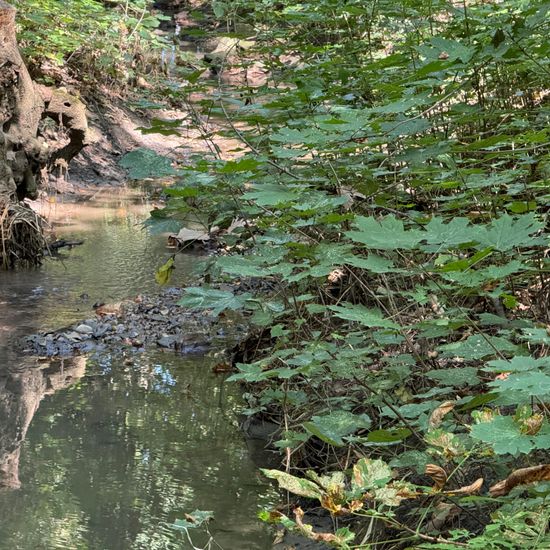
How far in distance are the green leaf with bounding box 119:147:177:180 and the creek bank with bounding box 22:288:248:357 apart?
2199 millimetres

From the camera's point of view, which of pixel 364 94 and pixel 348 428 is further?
pixel 364 94

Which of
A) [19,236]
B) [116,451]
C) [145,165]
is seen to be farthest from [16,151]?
[145,165]

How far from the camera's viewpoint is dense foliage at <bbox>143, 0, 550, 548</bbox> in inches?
68.2

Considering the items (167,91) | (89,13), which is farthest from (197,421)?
(89,13)

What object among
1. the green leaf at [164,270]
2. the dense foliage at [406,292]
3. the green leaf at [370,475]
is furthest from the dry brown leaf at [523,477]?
the green leaf at [164,270]

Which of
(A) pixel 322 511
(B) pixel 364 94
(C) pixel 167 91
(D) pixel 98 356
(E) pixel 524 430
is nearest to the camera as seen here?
(E) pixel 524 430

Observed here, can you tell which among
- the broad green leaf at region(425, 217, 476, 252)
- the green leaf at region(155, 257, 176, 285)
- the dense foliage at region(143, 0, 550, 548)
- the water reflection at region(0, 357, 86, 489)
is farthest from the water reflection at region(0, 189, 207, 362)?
the broad green leaf at region(425, 217, 476, 252)

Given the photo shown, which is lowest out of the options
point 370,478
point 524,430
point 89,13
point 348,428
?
point 348,428

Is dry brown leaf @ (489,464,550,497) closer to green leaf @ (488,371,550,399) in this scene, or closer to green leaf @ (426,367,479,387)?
green leaf @ (488,371,550,399)

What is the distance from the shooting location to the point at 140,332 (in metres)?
5.13

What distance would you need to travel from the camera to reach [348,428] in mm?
2355

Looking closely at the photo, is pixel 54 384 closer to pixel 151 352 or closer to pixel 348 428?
pixel 151 352

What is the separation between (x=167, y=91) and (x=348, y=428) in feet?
5.90

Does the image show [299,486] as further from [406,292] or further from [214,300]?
[214,300]
